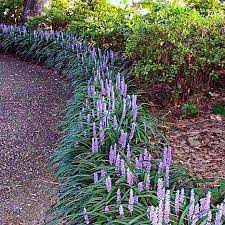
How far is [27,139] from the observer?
5418 millimetres

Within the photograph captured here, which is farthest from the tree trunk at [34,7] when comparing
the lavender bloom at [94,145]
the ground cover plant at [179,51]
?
the lavender bloom at [94,145]

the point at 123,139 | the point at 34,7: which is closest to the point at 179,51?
the point at 123,139

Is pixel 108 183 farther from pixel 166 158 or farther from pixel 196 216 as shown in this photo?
pixel 196 216

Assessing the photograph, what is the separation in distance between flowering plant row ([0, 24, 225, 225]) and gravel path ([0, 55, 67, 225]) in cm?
20

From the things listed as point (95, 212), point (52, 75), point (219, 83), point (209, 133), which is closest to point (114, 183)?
point (95, 212)

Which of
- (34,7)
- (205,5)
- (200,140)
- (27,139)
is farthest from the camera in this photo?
(34,7)

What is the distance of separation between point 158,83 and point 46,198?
93.9 inches

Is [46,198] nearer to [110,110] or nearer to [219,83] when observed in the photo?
[110,110]

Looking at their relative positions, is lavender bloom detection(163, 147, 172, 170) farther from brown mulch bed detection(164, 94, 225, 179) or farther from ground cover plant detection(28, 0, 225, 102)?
ground cover plant detection(28, 0, 225, 102)

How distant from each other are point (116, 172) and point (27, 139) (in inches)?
83.8

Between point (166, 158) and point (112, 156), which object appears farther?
point (112, 156)

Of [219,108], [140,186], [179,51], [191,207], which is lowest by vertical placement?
[219,108]

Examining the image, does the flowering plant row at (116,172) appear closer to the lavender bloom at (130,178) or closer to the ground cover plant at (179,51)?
the lavender bloom at (130,178)

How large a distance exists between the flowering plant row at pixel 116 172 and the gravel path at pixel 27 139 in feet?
0.66
